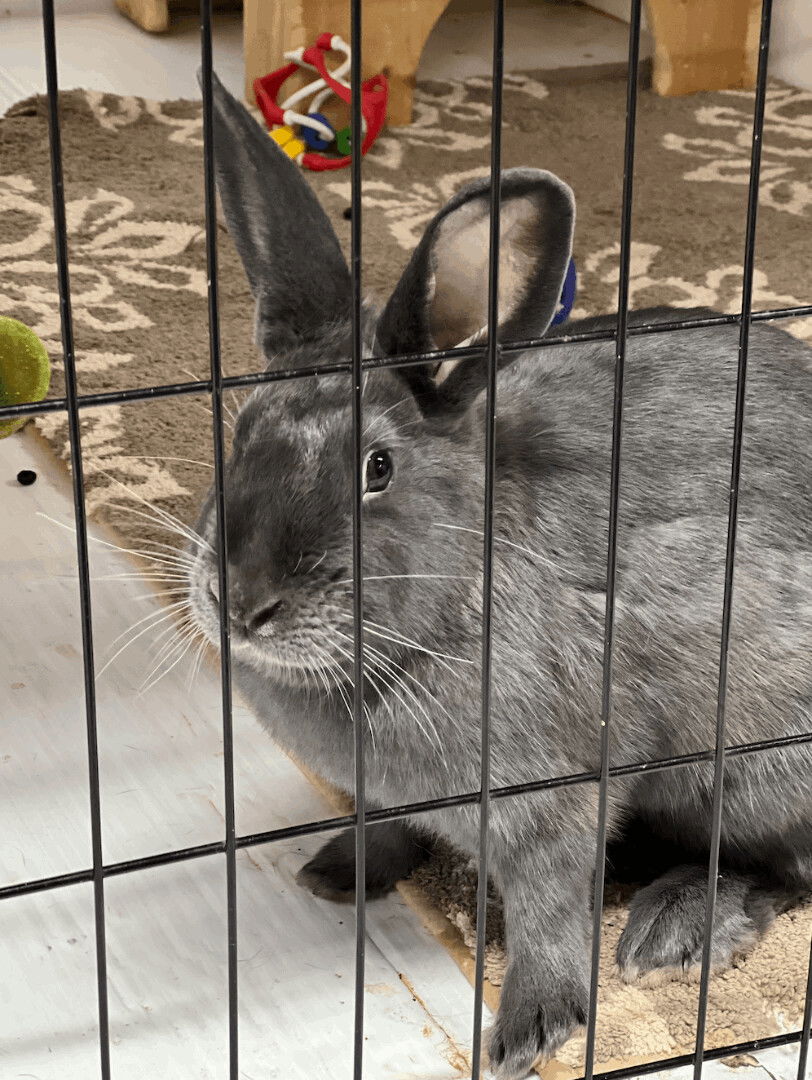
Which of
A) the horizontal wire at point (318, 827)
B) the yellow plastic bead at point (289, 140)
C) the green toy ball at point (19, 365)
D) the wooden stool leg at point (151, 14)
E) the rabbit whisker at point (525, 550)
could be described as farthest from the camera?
the wooden stool leg at point (151, 14)

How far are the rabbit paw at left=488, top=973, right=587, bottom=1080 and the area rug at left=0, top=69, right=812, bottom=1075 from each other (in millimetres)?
27

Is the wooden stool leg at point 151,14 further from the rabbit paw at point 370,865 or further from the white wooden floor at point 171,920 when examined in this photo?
the rabbit paw at point 370,865

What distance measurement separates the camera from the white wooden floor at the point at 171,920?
62.2 inches

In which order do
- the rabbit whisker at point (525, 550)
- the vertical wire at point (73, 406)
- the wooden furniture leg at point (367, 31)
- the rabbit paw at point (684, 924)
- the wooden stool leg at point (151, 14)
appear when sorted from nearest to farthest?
the vertical wire at point (73, 406)
the rabbit whisker at point (525, 550)
the rabbit paw at point (684, 924)
the wooden furniture leg at point (367, 31)
the wooden stool leg at point (151, 14)

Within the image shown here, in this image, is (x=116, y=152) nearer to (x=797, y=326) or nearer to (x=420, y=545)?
(x=797, y=326)

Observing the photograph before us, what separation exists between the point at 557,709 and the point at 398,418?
1.15 feet

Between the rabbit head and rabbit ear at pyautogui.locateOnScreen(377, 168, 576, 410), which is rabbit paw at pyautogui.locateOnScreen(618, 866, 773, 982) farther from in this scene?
rabbit ear at pyautogui.locateOnScreen(377, 168, 576, 410)

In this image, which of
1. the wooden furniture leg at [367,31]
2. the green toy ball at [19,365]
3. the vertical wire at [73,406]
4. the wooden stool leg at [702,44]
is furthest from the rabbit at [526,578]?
the wooden stool leg at [702,44]

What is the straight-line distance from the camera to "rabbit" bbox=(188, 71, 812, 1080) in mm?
1429

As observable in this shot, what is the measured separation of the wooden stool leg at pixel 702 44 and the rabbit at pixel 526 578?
2.94 metres

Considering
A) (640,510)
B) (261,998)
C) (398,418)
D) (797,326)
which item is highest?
(398,418)

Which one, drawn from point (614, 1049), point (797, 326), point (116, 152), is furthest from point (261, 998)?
point (116, 152)

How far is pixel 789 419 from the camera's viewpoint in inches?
67.2

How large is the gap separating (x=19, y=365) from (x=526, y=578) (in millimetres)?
870
